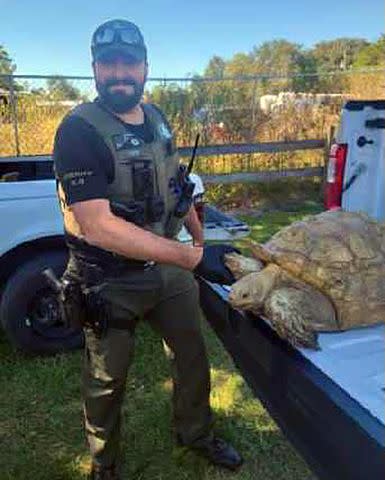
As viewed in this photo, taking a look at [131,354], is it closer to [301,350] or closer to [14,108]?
[301,350]

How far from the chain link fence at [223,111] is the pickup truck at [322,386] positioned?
6189 millimetres

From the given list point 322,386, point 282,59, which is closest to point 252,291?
point 322,386

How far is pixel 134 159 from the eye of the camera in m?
2.26

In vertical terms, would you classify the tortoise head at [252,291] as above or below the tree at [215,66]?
below

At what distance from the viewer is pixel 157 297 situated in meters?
2.52

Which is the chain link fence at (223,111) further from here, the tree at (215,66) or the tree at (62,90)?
the tree at (215,66)

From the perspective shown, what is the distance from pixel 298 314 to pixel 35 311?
2060 millimetres

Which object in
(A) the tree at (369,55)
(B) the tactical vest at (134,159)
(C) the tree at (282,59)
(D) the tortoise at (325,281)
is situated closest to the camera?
(B) the tactical vest at (134,159)

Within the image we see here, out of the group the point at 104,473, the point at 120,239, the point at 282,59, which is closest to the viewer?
the point at 120,239

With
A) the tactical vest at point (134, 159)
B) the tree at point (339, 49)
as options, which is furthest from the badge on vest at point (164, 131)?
the tree at point (339, 49)

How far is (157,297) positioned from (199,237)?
50cm

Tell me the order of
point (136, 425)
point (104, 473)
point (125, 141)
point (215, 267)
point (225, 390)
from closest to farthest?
point (125, 141) → point (104, 473) → point (215, 267) → point (136, 425) → point (225, 390)

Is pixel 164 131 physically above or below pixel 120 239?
above

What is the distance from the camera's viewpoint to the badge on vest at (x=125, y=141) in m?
2.22
